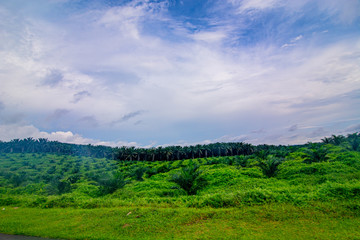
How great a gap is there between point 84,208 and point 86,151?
265 ft

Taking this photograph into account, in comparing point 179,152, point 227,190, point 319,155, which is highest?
point 179,152

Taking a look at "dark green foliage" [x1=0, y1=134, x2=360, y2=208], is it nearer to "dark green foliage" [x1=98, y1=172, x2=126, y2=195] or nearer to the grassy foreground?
"dark green foliage" [x1=98, y1=172, x2=126, y2=195]

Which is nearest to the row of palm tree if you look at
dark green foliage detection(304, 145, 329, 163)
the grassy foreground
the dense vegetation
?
the dense vegetation

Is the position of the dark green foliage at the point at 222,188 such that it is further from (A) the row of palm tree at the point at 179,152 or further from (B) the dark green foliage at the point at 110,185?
(A) the row of palm tree at the point at 179,152

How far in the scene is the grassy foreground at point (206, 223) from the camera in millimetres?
→ 6809

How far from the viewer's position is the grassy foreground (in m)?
6.81

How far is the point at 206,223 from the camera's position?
25.8ft

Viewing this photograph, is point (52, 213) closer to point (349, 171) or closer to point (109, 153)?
point (349, 171)

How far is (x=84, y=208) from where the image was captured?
11.6m

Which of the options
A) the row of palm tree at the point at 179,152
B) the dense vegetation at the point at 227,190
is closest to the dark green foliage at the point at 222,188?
the dense vegetation at the point at 227,190

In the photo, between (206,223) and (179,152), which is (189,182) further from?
(179,152)

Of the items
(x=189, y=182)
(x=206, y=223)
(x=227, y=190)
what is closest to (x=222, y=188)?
(x=227, y=190)

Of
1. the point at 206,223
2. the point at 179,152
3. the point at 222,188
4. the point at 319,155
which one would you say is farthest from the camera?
the point at 179,152

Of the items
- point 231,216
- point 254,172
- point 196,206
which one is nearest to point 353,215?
point 231,216
